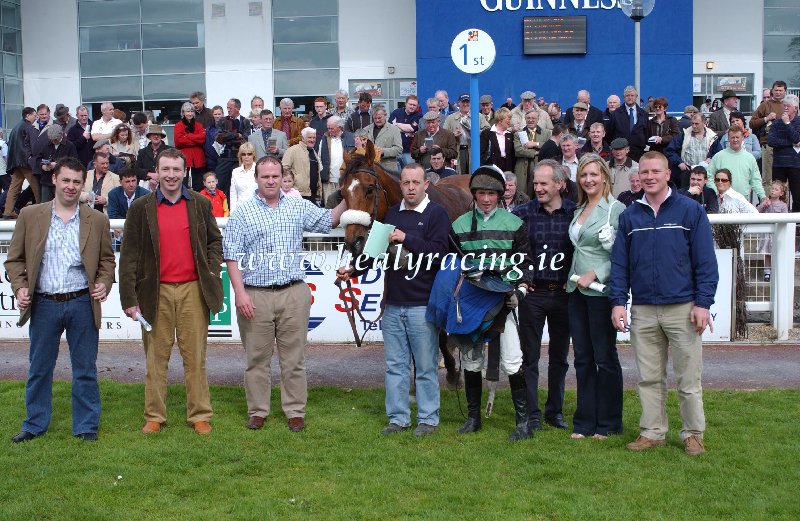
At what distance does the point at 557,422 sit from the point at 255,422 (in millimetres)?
2400

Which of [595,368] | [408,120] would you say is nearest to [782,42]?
[408,120]

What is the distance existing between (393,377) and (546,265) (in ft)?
4.88

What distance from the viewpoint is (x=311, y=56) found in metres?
23.2

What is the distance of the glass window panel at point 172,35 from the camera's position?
23.5 metres

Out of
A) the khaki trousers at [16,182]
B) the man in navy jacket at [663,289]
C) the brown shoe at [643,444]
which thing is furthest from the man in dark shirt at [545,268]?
the khaki trousers at [16,182]

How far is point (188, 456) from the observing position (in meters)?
6.52

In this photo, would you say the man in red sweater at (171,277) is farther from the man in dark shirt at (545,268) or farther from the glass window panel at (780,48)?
the glass window panel at (780,48)

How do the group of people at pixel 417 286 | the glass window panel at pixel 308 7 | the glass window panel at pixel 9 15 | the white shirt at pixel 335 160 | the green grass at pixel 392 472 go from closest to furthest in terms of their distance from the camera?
1. the green grass at pixel 392 472
2. the group of people at pixel 417 286
3. the white shirt at pixel 335 160
4. the glass window panel at pixel 308 7
5. the glass window panel at pixel 9 15

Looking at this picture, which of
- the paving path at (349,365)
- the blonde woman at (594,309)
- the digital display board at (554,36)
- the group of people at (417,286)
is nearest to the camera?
the group of people at (417,286)

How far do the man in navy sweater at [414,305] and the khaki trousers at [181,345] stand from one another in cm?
122

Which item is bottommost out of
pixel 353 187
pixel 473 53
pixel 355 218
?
pixel 355 218

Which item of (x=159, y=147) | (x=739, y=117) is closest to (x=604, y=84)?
(x=739, y=117)

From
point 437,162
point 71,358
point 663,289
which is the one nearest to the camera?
point 663,289

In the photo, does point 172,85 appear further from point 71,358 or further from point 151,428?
point 151,428
